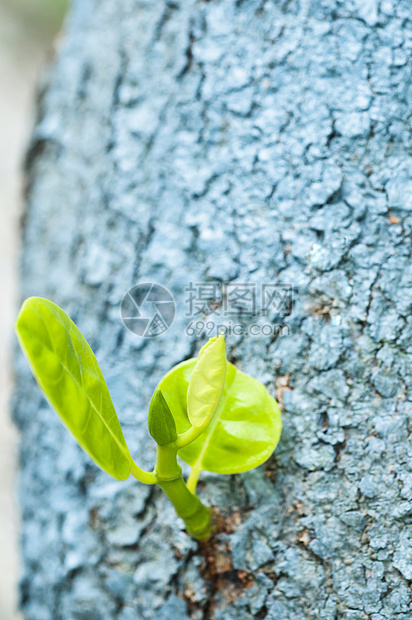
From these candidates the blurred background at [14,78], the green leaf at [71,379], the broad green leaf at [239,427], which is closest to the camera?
the green leaf at [71,379]

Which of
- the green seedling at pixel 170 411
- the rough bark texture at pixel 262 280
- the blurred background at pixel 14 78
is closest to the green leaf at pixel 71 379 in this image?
the green seedling at pixel 170 411

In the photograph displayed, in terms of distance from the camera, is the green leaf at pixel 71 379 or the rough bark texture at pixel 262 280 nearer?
the green leaf at pixel 71 379

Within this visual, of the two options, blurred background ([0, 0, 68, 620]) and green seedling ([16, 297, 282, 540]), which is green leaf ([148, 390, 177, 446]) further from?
blurred background ([0, 0, 68, 620])

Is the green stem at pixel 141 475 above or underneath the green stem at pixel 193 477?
above

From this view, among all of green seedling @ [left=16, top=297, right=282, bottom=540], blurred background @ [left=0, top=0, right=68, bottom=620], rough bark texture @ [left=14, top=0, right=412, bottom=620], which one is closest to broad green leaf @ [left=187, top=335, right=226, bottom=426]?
green seedling @ [left=16, top=297, right=282, bottom=540]

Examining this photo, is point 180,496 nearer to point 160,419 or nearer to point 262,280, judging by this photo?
point 160,419

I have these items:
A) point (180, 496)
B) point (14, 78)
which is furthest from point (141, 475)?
point (14, 78)

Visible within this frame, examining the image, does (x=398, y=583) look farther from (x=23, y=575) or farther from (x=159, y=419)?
(x=23, y=575)

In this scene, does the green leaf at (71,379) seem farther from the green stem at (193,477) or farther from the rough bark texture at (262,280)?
the rough bark texture at (262,280)
